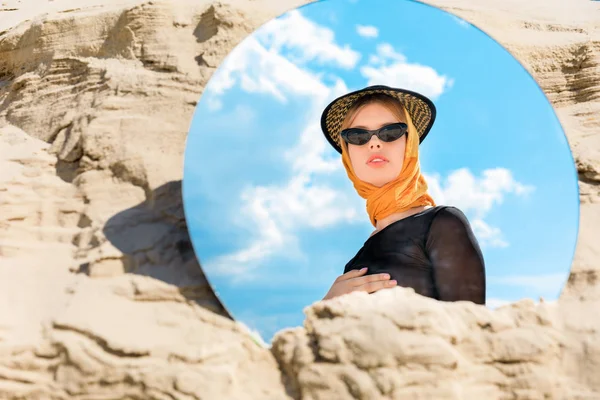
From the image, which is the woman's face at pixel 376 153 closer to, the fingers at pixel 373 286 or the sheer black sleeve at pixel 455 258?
the sheer black sleeve at pixel 455 258

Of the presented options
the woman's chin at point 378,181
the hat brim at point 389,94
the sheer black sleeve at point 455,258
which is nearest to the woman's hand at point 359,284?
the sheer black sleeve at point 455,258

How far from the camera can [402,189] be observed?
4.20 metres

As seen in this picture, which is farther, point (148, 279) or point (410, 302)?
point (148, 279)

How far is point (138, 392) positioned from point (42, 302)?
3.66 ft

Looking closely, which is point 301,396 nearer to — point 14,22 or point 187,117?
point 187,117

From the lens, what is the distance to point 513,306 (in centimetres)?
398

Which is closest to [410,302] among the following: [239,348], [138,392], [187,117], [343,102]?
[239,348]

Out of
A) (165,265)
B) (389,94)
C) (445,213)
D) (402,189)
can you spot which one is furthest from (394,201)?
(165,265)

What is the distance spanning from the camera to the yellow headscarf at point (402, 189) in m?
4.20

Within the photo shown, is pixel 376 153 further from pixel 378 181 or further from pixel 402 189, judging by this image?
pixel 402 189

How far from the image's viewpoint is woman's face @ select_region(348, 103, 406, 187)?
4219 mm

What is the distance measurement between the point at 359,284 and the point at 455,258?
2.11 ft

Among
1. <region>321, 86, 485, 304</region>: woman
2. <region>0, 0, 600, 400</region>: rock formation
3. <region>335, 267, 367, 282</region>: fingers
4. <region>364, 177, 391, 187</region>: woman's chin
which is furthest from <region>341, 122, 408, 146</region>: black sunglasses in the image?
<region>0, 0, 600, 400</region>: rock formation

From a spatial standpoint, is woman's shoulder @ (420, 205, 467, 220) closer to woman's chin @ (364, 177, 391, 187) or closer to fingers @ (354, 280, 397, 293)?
woman's chin @ (364, 177, 391, 187)
